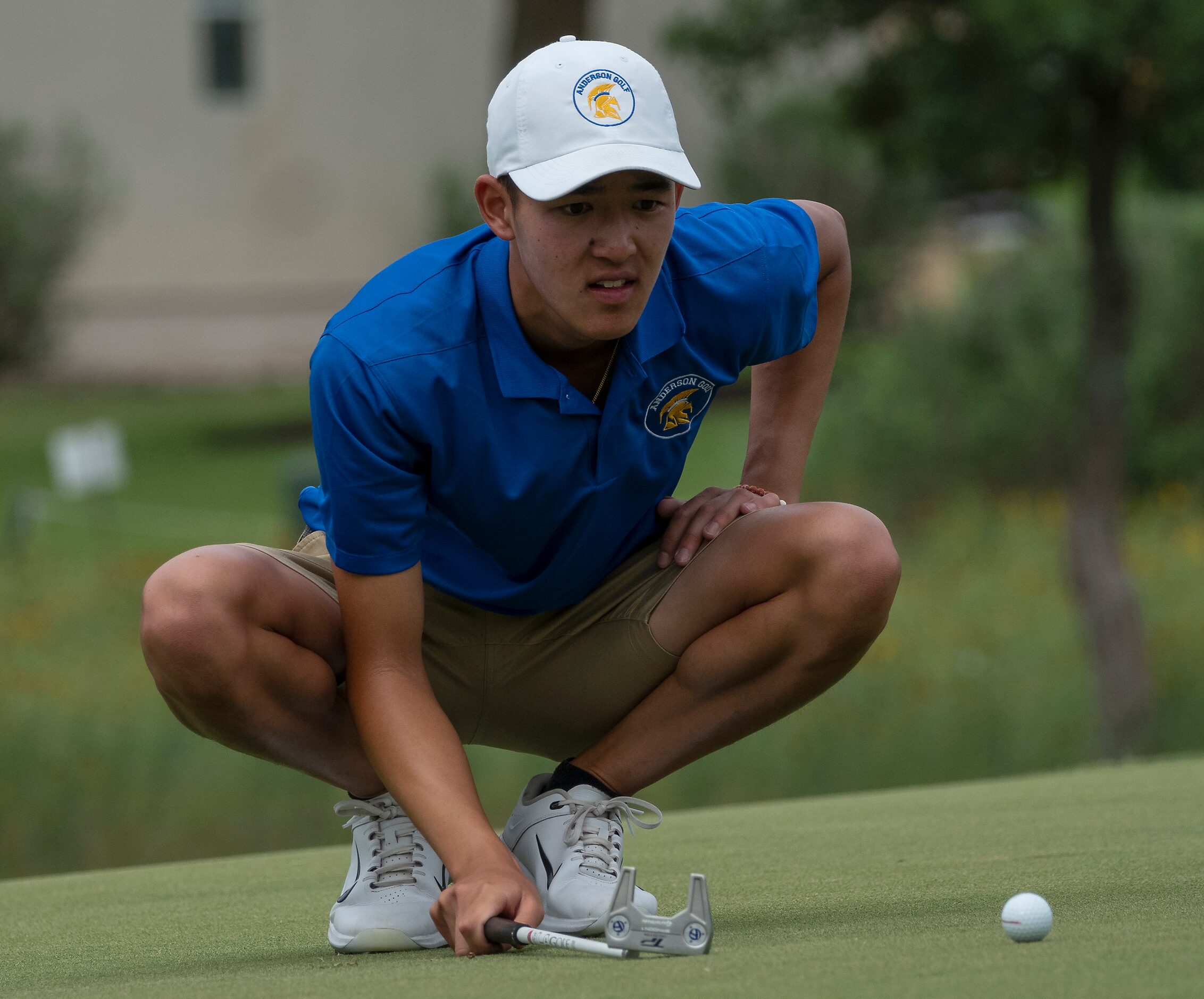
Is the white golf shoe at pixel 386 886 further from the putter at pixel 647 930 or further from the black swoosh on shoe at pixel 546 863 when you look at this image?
the putter at pixel 647 930

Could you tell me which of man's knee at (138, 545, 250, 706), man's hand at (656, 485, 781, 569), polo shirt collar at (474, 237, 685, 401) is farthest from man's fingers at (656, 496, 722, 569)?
man's knee at (138, 545, 250, 706)

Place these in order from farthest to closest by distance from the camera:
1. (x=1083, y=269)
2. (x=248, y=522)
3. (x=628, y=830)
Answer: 1. (x=248, y=522)
2. (x=1083, y=269)
3. (x=628, y=830)

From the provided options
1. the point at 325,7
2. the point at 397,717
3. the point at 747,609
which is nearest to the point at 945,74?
the point at 747,609

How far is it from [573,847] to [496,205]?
38.5 inches

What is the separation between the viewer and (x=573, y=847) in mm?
2744

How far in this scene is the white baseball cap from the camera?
8.11 feet

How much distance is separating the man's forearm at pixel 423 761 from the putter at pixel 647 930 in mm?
196

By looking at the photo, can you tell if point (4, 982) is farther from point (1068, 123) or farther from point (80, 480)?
point (80, 480)

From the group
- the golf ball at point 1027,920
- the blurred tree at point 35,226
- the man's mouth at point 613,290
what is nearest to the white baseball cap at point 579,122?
the man's mouth at point 613,290

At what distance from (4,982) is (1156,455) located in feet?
34.3

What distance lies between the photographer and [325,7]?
2406cm

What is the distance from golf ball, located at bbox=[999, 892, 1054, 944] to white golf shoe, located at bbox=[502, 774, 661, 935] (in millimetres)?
561

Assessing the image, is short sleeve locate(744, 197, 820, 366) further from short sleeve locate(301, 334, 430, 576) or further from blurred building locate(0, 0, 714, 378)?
blurred building locate(0, 0, 714, 378)

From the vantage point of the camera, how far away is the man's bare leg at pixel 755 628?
2.78 m
